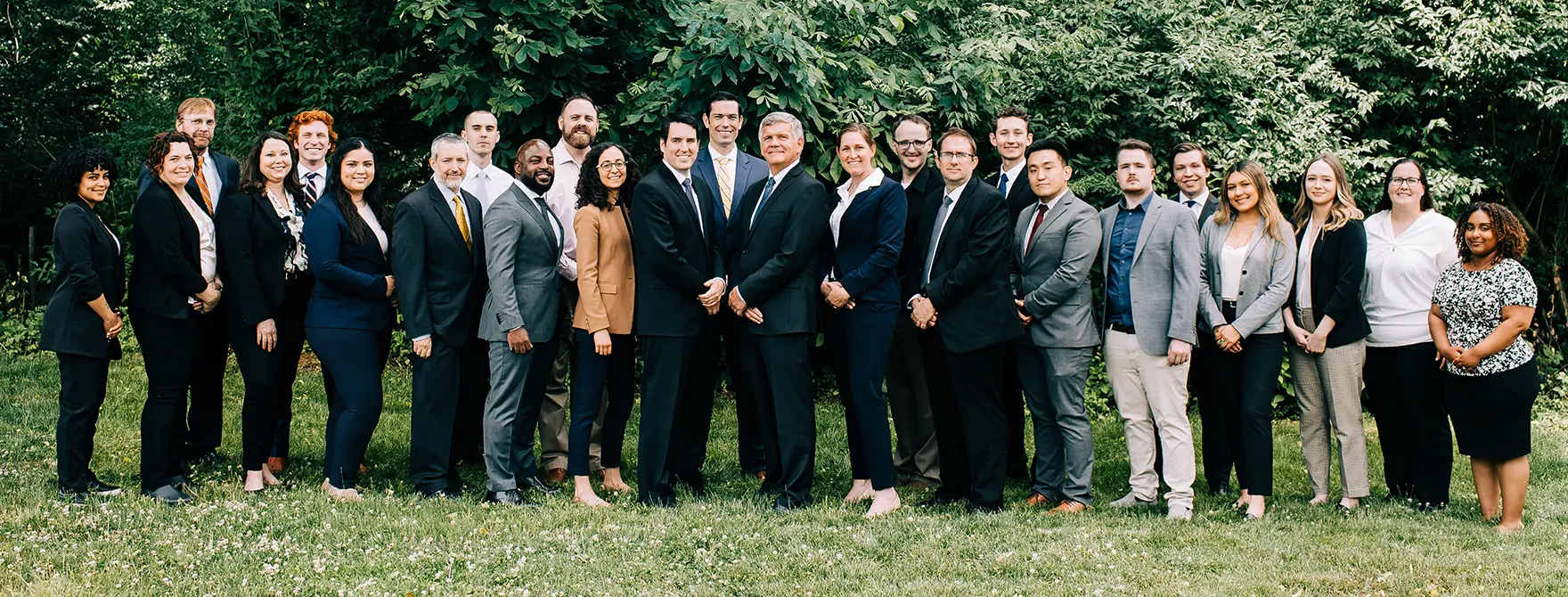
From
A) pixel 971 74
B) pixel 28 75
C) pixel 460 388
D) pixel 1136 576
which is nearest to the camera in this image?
pixel 1136 576

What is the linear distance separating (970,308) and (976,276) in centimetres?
18

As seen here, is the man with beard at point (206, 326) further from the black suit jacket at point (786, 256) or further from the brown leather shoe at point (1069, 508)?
the brown leather shoe at point (1069, 508)

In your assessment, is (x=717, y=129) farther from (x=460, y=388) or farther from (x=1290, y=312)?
(x=1290, y=312)

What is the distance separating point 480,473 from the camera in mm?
6875

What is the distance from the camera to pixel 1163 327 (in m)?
5.87

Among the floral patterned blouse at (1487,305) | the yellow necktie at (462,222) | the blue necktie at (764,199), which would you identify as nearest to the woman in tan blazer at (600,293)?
the yellow necktie at (462,222)

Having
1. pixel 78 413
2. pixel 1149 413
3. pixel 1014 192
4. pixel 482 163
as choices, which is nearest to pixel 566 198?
pixel 482 163

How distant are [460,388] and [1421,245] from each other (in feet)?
17.1

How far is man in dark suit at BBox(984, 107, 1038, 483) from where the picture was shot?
650cm

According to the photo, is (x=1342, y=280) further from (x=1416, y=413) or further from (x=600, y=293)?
(x=600, y=293)

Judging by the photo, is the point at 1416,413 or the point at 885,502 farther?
the point at 1416,413

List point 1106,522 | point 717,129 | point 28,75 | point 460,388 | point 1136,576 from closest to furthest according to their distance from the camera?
point 1136,576
point 1106,522
point 717,129
point 460,388
point 28,75

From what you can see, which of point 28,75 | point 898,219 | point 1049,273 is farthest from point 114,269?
point 28,75

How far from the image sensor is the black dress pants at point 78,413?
583cm
